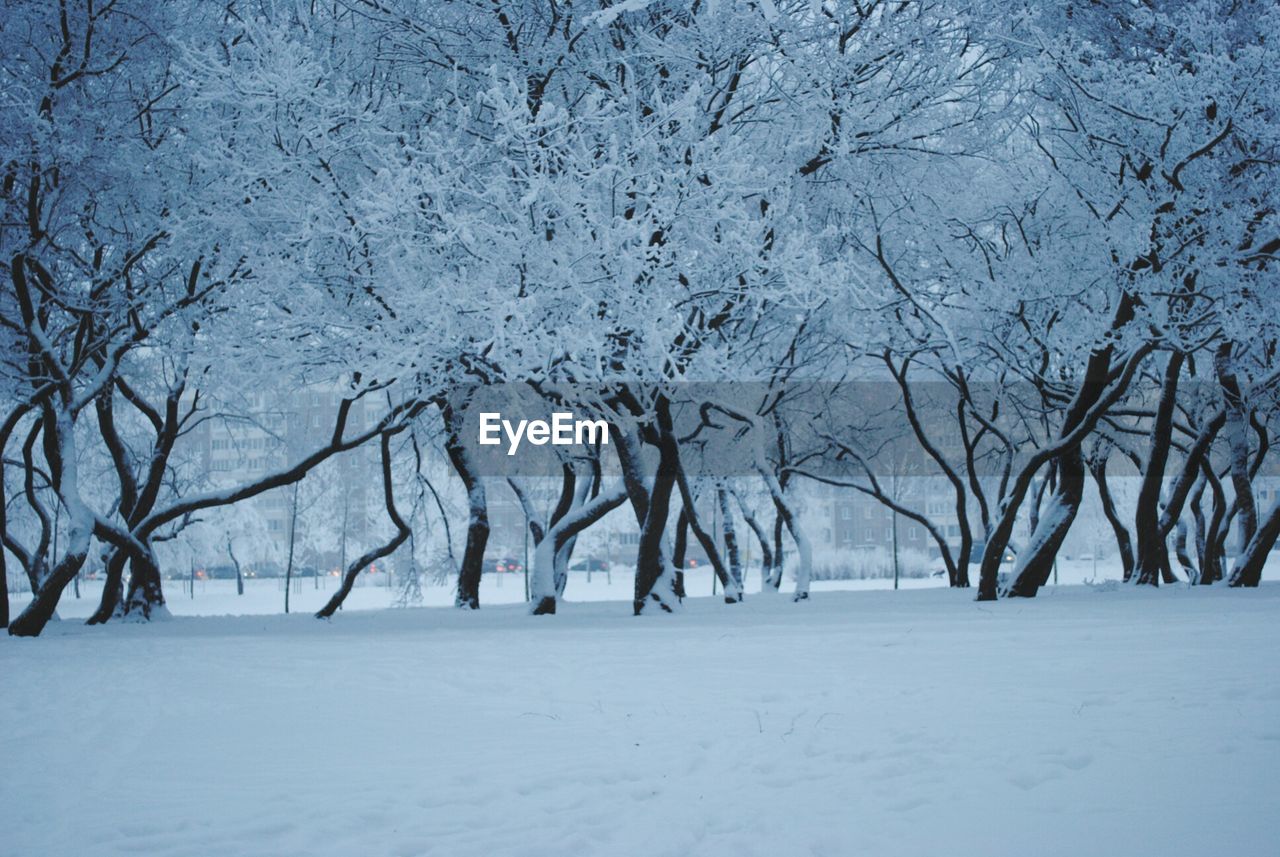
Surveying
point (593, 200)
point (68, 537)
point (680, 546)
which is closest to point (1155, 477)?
point (593, 200)

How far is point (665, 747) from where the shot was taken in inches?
270

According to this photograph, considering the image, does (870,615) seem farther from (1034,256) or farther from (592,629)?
(1034,256)

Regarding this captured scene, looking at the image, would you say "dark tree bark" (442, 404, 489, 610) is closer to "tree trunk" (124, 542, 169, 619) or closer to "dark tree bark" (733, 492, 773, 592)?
"tree trunk" (124, 542, 169, 619)

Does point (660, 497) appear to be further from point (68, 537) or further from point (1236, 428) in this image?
point (1236, 428)

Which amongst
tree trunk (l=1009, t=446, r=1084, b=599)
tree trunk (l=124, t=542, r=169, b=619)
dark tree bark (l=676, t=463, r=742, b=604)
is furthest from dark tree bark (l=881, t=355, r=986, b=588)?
tree trunk (l=124, t=542, r=169, b=619)

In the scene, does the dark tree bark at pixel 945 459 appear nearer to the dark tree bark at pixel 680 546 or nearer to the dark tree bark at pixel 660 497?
the dark tree bark at pixel 680 546

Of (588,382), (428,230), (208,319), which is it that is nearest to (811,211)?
(588,382)

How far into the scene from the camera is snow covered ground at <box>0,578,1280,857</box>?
16.7 feet

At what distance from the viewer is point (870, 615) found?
1662 centimetres

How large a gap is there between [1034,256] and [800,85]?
5.06 m

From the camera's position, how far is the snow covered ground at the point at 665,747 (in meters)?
5.09

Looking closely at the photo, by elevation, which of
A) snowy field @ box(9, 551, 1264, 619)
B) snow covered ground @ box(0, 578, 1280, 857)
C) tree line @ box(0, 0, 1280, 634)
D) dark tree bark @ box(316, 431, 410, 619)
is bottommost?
snowy field @ box(9, 551, 1264, 619)

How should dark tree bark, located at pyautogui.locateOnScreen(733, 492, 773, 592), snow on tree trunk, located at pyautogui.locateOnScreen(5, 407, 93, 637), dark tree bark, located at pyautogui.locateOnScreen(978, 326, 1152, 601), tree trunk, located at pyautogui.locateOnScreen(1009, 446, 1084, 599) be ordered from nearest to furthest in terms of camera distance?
1. snow on tree trunk, located at pyautogui.locateOnScreen(5, 407, 93, 637)
2. dark tree bark, located at pyautogui.locateOnScreen(978, 326, 1152, 601)
3. tree trunk, located at pyautogui.locateOnScreen(1009, 446, 1084, 599)
4. dark tree bark, located at pyautogui.locateOnScreen(733, 492, 773, 592)

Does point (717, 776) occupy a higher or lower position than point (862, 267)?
lower
